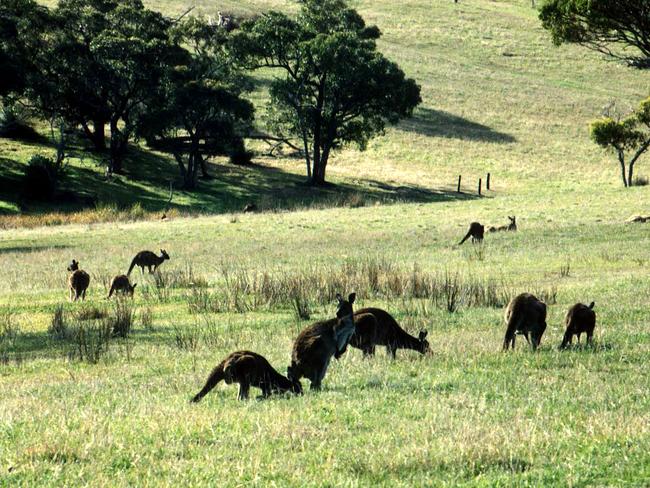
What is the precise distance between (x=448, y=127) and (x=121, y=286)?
68455 millimetres

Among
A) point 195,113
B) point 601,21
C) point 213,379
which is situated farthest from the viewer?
point 195,113

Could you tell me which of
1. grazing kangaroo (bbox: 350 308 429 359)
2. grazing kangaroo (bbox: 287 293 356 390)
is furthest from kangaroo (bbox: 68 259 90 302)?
grazing kangaroo (bbox: 287 293 356 390)

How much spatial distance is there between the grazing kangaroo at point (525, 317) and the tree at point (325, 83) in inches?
2074

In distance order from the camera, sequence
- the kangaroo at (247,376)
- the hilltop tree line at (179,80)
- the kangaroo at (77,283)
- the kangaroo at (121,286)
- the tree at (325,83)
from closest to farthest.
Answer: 1. the kangaroo at (247,376)
2. the kangaroo at (77,283)
3. the kangaroo at (121,286)
4. the hilltop tree line at (179,80)
5. the tree at (325,83)

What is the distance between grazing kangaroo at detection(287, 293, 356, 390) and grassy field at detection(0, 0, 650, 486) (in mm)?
344

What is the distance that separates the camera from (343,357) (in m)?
13.3

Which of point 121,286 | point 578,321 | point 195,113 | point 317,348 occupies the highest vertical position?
point 195,113

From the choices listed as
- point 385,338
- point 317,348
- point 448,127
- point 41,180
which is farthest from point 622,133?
point 317,348

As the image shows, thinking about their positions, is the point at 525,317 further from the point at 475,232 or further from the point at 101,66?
the point at 101,66

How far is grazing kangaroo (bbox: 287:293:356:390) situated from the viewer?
1034 centimetres

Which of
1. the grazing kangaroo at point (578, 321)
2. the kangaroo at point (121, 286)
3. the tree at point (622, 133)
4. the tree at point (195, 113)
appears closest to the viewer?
the grazing kangaroo at point (578, 321)

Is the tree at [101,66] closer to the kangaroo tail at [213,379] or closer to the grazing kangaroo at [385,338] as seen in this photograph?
the grazing kangaroo at [385,338]

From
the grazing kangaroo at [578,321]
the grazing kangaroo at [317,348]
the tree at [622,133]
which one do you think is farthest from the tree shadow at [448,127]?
the grazing kangaroo at [317,348]

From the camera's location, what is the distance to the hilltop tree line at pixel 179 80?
60.3 metres
